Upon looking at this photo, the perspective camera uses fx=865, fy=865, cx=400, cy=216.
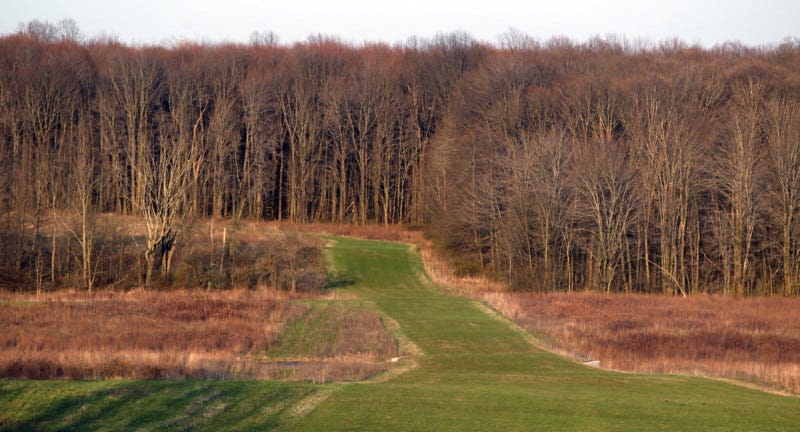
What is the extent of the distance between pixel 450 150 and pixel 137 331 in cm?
3829

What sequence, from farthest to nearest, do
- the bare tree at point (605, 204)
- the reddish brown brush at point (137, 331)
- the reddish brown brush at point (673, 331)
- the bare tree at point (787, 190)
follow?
the bare tree at point (605, 204), the bare tree at point (787, 190), the reddish brown brush at point (673, 331), the reddish brown brush at point (137, 331)

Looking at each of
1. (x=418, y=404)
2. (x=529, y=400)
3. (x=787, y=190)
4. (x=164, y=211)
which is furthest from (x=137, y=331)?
(x=787, y=190)

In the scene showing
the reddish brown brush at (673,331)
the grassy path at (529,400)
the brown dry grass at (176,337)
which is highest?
the grassy path at (529,400)

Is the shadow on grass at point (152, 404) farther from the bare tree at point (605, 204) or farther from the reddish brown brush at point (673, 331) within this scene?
the bare tree at point (605, 204)

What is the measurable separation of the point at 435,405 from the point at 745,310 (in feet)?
104

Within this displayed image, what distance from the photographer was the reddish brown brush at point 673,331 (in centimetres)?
2847

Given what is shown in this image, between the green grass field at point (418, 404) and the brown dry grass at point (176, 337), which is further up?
the green grass field at point (418, 404)

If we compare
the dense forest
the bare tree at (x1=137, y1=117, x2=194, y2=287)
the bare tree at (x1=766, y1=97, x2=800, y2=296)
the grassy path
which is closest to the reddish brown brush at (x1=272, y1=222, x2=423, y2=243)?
the dense forest

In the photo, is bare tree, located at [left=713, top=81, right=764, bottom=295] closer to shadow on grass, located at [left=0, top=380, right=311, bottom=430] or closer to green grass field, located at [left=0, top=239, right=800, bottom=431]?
green grass field, located at [left=0, top=239, right=800, bottom=431]

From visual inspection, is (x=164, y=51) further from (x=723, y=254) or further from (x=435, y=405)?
(x=435, y=405)

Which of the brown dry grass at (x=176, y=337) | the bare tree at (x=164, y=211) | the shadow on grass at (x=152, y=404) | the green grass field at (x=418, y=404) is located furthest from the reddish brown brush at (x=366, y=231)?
the shadow on grass at (x=152, y=404)

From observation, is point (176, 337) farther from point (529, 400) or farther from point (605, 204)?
point (605, 204)

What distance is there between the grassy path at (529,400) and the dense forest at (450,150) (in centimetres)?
2686

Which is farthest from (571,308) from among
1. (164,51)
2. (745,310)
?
(164,51)
